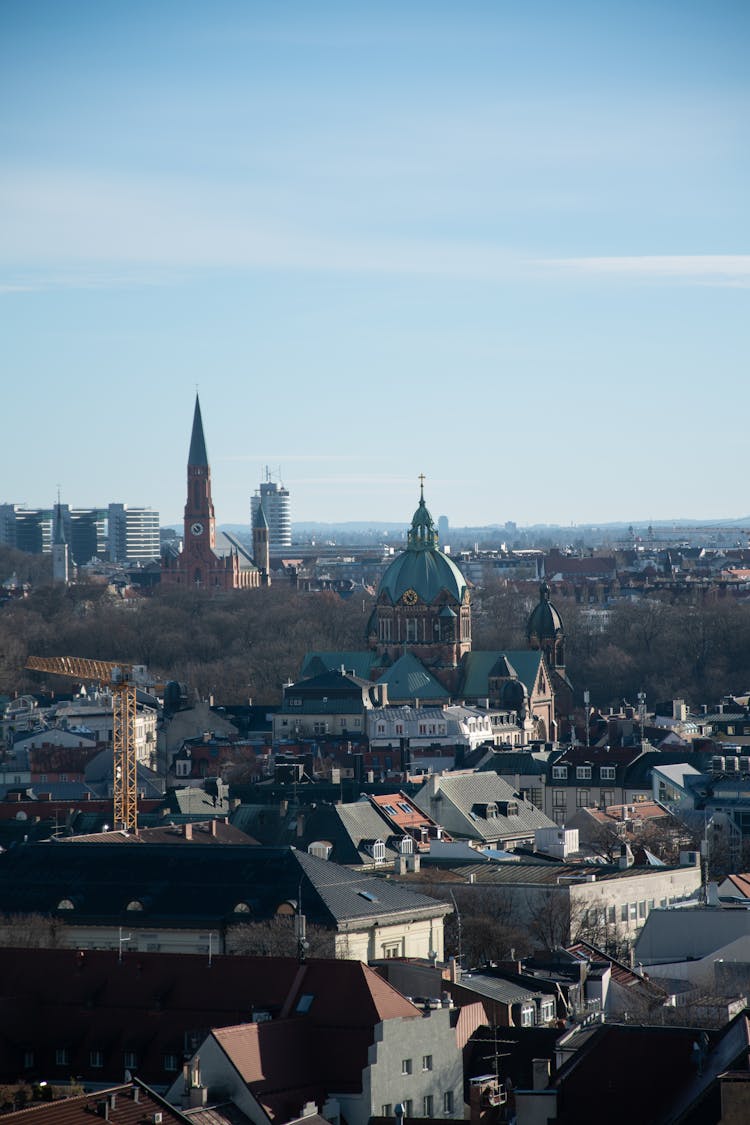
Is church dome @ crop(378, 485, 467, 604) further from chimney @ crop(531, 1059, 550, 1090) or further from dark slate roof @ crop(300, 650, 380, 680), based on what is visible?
chimney @ crop(531, 1059, 550, 1090)

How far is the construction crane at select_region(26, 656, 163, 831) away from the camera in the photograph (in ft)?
328

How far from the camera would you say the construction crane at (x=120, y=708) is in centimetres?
10005

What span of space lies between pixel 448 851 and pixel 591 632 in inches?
4086

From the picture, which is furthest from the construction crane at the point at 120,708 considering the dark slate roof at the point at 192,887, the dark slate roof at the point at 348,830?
the dark slate roof at the point at 192,887

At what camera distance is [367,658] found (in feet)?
505


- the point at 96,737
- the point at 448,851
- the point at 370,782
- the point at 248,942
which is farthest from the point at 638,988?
the point at 96,737

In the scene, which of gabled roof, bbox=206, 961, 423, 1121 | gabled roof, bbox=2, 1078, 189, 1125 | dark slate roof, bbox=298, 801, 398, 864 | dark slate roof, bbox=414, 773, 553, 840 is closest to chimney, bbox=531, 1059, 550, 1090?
gabled roof, bbox=206, 961, 423, 1121

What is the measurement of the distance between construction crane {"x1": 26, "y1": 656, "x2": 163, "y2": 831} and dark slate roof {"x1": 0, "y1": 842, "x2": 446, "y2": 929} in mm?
13935

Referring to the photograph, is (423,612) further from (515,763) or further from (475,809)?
(475,809)

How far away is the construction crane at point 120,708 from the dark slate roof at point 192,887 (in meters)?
13.9

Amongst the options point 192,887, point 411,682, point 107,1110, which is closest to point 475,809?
point 192,887

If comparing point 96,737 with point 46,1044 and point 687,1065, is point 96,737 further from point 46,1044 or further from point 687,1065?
point 687,1065

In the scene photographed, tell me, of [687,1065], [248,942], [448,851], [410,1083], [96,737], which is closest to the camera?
[687,1065]

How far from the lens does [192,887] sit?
70312mm
